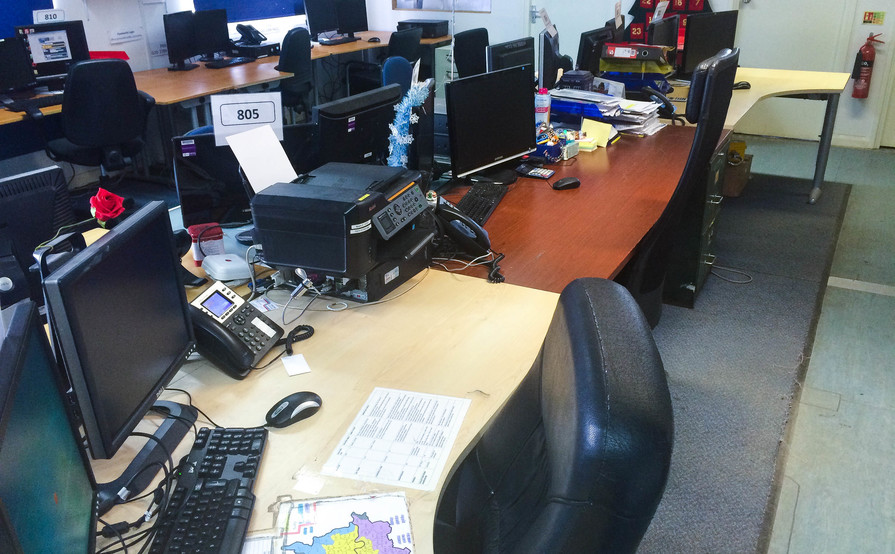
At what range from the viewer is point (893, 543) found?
1.97 metres

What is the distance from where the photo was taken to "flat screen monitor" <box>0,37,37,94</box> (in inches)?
167

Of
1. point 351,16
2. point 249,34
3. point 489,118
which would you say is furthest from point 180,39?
point 489,118

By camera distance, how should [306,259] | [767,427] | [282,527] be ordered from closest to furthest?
1. [282,527]
2. [306,259]
3. [767,427]

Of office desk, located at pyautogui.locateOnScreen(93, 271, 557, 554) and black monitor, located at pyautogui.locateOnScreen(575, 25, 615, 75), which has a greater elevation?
black monitor, located at pyautogui.locateOnScreen(575, 25, 615, 75)

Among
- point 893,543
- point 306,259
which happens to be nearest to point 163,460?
point 306,259

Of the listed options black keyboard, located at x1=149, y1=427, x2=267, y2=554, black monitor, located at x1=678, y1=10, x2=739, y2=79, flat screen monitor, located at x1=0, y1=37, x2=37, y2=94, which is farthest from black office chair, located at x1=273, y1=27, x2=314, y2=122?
black keyboard, located at x1=149, y1=427, x2=267, y2=554

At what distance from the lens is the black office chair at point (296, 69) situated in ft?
17.7

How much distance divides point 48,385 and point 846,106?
6.20 m

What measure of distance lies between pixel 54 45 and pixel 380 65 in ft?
8.64

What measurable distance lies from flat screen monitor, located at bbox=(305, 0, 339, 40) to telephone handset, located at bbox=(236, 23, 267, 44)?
54cm

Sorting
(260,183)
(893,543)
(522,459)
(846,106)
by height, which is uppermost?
(260,183)

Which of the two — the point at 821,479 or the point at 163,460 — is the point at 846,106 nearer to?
the point at 821,479

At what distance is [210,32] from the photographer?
560 centimetres

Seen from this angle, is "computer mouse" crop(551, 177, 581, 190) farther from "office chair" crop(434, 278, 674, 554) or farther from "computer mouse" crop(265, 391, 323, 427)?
"office chair" crop(434, 278, 674, 554)
